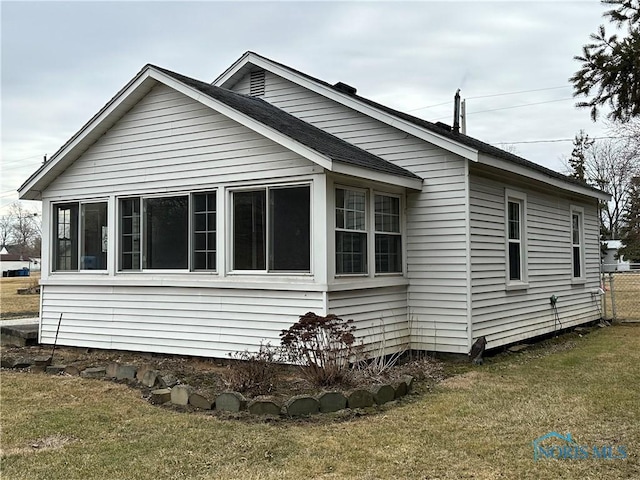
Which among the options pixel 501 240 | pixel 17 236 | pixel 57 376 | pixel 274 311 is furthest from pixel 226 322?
pixel 17 236

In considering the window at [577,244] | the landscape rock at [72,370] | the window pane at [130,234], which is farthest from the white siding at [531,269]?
the landscape rock at [72,370]

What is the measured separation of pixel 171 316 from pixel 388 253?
3.61 metres

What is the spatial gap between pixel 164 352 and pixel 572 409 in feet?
20.1

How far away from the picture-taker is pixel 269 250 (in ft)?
28.0

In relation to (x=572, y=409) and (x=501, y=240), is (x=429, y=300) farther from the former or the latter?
(x=572, y=409)

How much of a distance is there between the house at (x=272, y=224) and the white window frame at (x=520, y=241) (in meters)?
0.03

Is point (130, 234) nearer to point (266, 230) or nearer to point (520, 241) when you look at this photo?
point (266, 230)

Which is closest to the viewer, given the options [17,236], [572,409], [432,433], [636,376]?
[432,433]

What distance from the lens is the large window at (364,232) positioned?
8.52 metres

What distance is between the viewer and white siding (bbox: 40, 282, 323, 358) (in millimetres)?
8508

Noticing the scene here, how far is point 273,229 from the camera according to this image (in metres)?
8.50

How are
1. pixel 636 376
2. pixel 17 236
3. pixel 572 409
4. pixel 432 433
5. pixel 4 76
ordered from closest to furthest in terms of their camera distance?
pixel 432 433 < pixel 572 409 < pixel 636 376 < pixel 4 76 < pixel 17 236

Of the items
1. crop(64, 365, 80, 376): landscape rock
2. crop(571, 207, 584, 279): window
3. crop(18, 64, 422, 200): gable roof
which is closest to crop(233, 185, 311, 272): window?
crop(18, 64, 422, 200): gable roof

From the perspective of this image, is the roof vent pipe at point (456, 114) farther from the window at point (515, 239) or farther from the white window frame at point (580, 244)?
the white window frame at point (580, 244)
